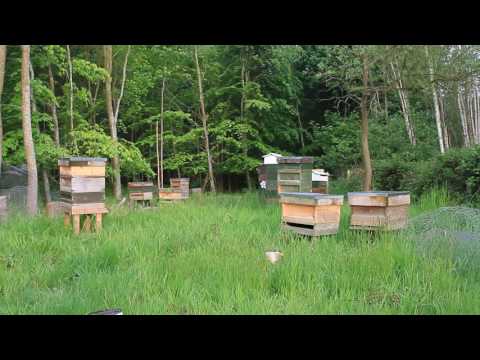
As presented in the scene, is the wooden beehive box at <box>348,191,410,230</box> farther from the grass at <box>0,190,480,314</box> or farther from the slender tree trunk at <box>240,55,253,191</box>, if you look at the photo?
the slender tree trunk at <box>240,55,253,191</box>

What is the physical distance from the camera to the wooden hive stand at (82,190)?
669 cm

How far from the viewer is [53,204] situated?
8648 millimetres

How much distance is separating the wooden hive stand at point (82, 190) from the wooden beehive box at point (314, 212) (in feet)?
9.59

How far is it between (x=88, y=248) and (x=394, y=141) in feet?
39.0

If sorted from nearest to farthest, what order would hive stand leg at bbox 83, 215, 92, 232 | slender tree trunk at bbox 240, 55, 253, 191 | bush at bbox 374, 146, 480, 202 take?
1. hive stand leg at bbox 83, 215, 92, 232
2. bush at bbox 374, 146, 480, 202
3. slender tree trunk at bbox 240, 55, 253, 191

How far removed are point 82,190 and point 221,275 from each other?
3.47 m

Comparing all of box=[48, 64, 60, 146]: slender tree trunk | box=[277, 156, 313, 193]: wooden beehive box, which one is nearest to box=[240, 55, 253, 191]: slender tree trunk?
box=[48, 64, 60, 146]: slender tree trunk

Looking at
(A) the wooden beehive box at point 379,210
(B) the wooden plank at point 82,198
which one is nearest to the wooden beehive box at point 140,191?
(B) the wooden plank at point 82,198

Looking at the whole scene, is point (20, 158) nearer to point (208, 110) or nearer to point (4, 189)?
point (4, 189)

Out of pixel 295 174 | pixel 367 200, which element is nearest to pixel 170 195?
pixel 295 174

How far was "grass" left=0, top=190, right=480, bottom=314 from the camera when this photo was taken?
3.56 meters

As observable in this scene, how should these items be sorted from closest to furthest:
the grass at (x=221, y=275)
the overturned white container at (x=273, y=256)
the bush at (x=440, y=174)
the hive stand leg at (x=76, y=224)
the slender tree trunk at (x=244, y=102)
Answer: the grass at (x=221, y=275), the overturned white container at (x=273, y=256), the hive stand leg at (x=76, y=224), the bush at (x=440, y=174), the slender tree trunk at (x=244, y=102)

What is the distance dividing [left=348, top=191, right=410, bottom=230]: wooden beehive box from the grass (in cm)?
19

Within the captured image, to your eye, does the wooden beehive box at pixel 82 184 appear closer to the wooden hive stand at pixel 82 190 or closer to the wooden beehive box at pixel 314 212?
the wooden hive stand at pixel 82 190
